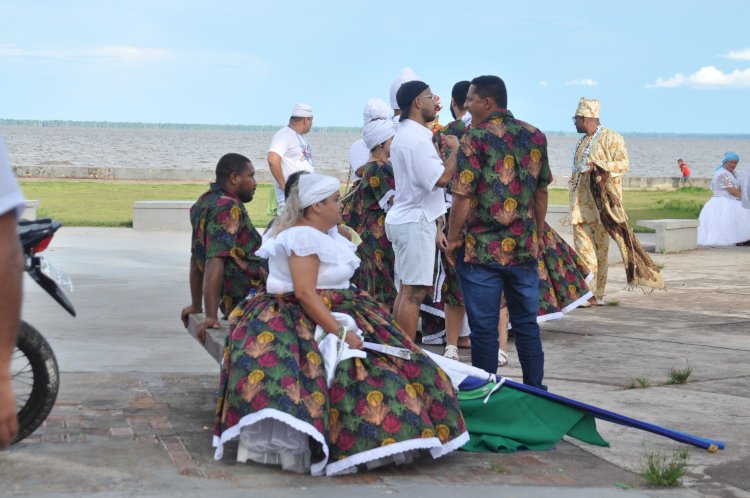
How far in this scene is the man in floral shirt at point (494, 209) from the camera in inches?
251

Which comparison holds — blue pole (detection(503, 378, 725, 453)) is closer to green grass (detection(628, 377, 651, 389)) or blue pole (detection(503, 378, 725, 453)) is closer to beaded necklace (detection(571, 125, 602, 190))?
green grass (detection(628, 377, 651, 389))

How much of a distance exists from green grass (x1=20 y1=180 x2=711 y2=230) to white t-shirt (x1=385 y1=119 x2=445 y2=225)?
1112 cm

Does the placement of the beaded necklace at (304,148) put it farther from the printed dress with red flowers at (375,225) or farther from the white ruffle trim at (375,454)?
the white ruffle trim at (375,454)

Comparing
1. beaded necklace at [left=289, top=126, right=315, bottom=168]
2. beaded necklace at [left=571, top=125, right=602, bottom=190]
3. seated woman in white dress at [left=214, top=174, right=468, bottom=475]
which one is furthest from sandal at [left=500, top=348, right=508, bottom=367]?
beaded necklace at [left=289, top=126, right=315, bottom=168]

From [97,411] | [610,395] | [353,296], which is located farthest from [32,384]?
[610,395]

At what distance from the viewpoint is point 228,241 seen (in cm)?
653

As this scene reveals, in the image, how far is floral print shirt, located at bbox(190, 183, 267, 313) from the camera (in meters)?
6.54

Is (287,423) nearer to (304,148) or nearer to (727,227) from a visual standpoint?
(304,148)

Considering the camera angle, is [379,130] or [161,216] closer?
[379,130]

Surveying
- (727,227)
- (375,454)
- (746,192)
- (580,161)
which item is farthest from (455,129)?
(727,227)

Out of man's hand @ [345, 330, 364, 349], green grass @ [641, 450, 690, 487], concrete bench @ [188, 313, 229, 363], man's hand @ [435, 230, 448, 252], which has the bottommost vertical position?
green grass @ [641, 450, 690, 487]

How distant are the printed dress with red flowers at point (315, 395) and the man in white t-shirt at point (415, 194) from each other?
6.63 ft

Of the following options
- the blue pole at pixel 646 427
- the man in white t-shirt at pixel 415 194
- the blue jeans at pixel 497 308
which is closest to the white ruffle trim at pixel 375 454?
the blue pole at pixel 646 427

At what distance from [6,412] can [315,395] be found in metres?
2.61
